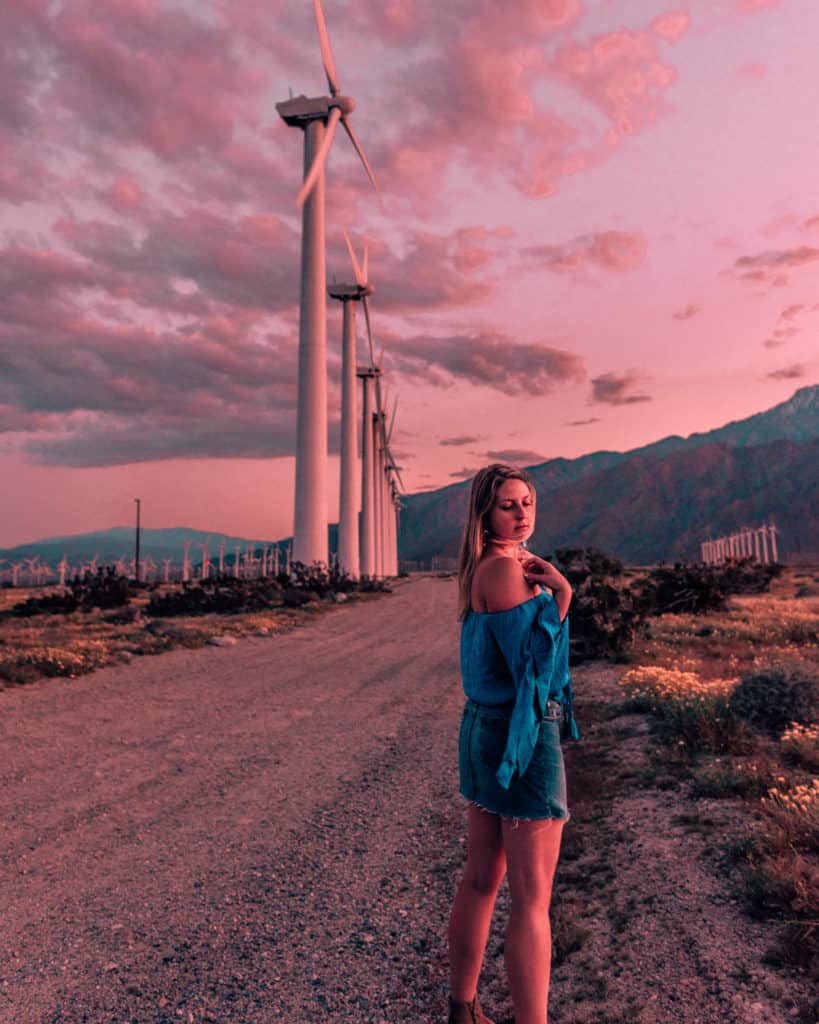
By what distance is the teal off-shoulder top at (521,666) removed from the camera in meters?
3.50

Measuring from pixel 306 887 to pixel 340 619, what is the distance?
2611 centimetres

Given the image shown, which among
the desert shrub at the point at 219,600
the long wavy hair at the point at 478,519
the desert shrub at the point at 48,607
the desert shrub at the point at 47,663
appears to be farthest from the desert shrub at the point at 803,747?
the desert shrub at the point at 48,607

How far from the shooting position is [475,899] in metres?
3.81

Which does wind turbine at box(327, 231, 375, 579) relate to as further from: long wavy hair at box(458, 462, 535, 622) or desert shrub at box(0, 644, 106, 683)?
long wavy hair at box(458, 462, 535, 622)

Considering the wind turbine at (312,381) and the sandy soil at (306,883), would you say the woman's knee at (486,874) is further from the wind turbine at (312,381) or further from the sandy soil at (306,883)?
the wind turbine at (312,381)

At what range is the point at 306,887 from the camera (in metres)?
5.91

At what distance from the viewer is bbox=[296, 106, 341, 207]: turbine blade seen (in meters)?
45.1

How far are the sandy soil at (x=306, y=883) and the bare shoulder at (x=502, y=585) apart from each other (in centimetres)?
251

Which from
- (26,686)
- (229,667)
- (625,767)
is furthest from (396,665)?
(625,767)

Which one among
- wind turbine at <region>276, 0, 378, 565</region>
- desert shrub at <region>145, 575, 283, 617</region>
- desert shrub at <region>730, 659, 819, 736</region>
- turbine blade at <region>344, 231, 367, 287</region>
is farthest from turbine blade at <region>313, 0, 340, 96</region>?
desert shrub at <region>730, 659, 819, 736</region>

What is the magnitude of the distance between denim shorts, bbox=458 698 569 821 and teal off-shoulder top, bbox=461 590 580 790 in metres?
0.07

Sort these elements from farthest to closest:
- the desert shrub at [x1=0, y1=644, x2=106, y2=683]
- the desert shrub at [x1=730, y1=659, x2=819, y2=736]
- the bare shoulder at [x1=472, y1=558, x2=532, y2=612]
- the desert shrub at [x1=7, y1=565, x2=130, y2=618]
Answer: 1. the desert shrub at [x1=7, y1=565, x2=130, y2=618]
2. the desert shrub at [x1=0, y1=644, x2=106, y2=683]
3. the desert shrub at [x1=730, y1=659, x2=819, y2=736]
4. the bare shoulder at [x1=472, y1=558, x2=532, y2=612]

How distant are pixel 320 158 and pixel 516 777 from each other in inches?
2019

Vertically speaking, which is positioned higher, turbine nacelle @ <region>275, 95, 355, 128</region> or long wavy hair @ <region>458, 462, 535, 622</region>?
turbine nacelle @ <region>275, 95, 355, 128</region>
